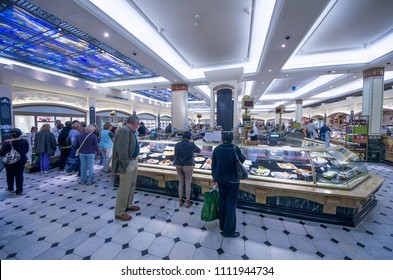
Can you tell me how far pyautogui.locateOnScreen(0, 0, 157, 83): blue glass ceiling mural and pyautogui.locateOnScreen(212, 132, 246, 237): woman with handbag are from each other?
18.7 feet

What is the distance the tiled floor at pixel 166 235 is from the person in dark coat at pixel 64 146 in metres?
2.36

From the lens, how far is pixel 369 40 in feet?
18.2

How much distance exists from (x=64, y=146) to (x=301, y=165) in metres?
7.18

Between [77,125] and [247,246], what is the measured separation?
5589 mm

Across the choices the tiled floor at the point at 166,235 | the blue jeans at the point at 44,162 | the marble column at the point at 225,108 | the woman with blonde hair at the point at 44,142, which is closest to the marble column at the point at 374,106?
the tiled floor at the point at 166,235

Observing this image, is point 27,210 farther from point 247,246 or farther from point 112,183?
point 247,246

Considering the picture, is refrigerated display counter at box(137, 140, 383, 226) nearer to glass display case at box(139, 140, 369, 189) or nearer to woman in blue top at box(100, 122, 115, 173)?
glass display case at box(139, 140, 369, 189)

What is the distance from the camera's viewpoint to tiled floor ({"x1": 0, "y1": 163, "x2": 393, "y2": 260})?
7.02 ft

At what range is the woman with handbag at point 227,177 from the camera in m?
2.24

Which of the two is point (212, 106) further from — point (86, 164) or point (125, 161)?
point (125, 161)

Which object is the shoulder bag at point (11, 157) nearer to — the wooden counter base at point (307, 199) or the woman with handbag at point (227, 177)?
the wooden counter base at point (307, 199)

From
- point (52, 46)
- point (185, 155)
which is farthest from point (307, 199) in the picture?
point (52, 46)

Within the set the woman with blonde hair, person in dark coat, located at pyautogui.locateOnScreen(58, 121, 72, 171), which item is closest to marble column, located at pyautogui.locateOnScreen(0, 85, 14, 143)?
the woman with blonde hair

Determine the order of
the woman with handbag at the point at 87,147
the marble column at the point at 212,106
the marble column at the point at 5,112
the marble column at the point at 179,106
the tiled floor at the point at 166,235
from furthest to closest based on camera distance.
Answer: the marble column at the point at 179,106 < the marble column at the point at 212,106 < the marble column at the point at 5,112 < the woman with handbag at the point at 87,147 < the tiled floor at the point at 166,235
